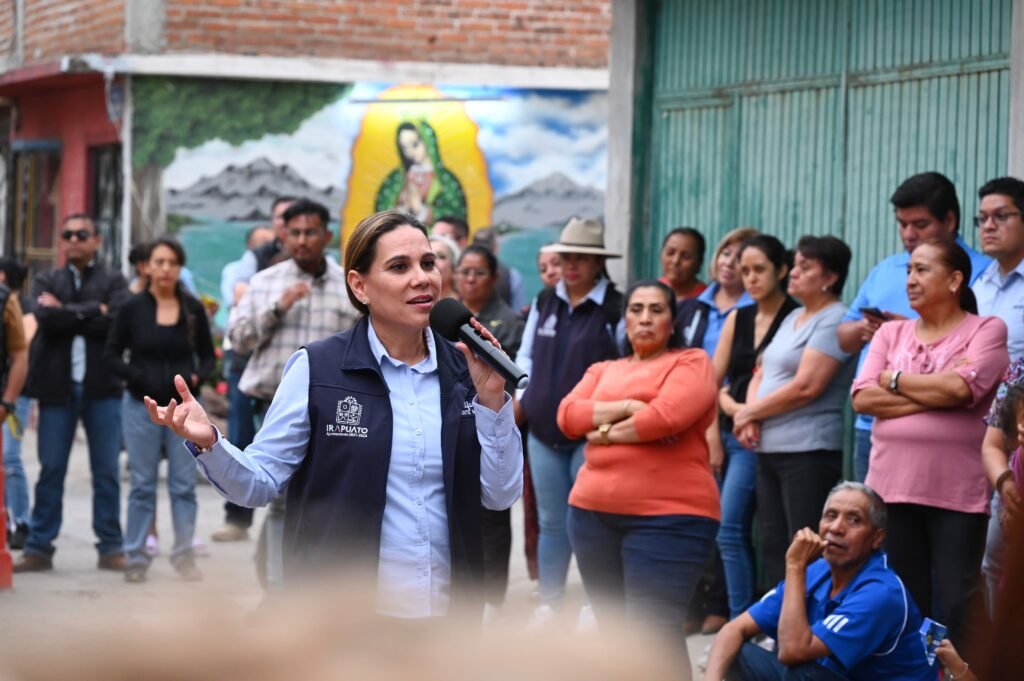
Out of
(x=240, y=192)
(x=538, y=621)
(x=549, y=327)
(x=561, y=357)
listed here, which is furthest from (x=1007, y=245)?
(x=240, y=192)

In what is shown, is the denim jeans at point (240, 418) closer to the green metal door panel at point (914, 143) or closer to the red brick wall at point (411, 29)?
the green metal door panel at point (914, 143)

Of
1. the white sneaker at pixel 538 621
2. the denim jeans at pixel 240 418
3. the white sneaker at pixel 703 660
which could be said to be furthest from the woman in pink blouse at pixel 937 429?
the denim jeans at pixel 240 418

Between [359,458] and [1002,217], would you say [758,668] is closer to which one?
[1002,217]

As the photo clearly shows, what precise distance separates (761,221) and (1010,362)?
123 inches

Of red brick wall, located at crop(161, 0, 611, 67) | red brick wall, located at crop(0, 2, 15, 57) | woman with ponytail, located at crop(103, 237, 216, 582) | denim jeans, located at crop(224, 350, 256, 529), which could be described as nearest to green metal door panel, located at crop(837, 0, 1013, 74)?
woman with ponytail, located at crop(103, 237, 216, 582)

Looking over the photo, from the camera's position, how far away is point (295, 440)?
3.92 meters

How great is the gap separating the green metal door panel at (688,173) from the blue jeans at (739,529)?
2103 mm

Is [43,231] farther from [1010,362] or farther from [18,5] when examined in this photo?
[1010,362]

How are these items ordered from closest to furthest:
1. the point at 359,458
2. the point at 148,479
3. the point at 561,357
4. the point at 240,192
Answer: the point at 359,458, the point at 561,357, the point at 148,479, the point at 240,192

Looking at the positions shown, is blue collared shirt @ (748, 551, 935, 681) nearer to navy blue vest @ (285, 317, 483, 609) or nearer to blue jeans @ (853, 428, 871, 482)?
blue jeans @ (853, 428, 871, 482)

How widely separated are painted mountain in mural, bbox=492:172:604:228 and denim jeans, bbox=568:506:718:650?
426 inches

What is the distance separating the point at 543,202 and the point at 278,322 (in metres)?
9.02

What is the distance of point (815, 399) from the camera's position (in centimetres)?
727

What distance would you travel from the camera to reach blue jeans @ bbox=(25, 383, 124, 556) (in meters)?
9.84
